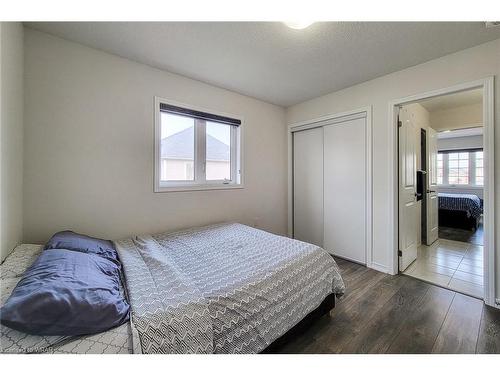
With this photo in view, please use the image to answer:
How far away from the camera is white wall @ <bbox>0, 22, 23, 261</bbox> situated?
1.29m

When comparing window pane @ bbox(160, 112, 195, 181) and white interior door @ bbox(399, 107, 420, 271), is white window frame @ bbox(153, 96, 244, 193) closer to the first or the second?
window pane @ bbox(160, 112, 195, 181)

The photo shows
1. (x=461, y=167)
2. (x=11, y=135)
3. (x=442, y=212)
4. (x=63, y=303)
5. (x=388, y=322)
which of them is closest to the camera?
(x=63, y=303)

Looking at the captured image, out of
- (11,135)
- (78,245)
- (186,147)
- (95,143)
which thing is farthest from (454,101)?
(11,135)

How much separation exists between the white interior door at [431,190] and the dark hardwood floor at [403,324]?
68.1 inches

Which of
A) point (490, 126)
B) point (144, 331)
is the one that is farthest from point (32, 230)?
point (490, 126)

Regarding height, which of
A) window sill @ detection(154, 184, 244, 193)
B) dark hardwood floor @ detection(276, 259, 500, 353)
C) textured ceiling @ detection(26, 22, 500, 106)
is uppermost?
textured ceiling @ detection(26, 22, 500, 106)

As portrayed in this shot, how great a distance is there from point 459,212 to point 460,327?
397 centimetres

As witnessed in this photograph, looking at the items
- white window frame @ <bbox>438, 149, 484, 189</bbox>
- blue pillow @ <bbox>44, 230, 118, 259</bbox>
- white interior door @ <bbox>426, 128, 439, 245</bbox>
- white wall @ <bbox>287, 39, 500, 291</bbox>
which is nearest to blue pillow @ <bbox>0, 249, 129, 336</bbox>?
blue pillow @ <bbox>44, 230, 118, 259</bbox>

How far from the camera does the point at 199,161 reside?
2.74 m

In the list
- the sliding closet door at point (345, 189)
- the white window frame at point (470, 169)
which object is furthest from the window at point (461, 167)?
the sliding closet door at point (345, 189)

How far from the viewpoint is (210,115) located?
2738mm

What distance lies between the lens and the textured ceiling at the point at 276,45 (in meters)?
1.70

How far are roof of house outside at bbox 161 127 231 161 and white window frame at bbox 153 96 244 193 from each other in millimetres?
76

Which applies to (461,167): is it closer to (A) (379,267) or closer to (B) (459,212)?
(B) (459,212)
